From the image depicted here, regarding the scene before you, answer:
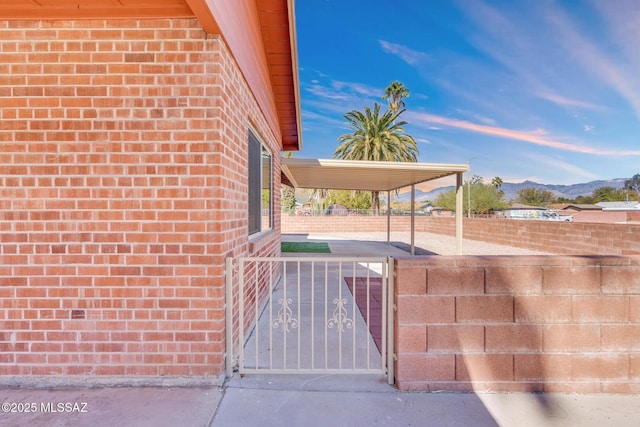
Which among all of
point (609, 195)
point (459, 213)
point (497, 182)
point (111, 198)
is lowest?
point (459, 213)

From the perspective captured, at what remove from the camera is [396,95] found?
26375 mm

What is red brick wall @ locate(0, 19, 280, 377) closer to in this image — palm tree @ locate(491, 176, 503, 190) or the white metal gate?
the white metal gate

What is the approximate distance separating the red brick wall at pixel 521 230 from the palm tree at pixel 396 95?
35.6 ft

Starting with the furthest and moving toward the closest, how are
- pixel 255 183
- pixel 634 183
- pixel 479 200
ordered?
pixel 634 183 < pixel 479 200 < pixel 255 183

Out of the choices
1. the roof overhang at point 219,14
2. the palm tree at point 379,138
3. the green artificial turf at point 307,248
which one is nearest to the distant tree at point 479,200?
the palm tree at point 379,138

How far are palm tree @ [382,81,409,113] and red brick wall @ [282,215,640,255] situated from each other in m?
10.8

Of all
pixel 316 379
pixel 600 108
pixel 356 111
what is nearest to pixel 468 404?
pixel 316 379

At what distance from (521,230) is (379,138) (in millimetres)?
11918

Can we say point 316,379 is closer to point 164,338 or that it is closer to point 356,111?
point 164,338

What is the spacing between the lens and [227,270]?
2559 mm

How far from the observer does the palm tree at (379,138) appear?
2178 cm

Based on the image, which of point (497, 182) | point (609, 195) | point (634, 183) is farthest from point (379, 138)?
point (634, 183)

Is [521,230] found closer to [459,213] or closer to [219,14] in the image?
[459,213]

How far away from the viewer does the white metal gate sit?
2.57 meters
